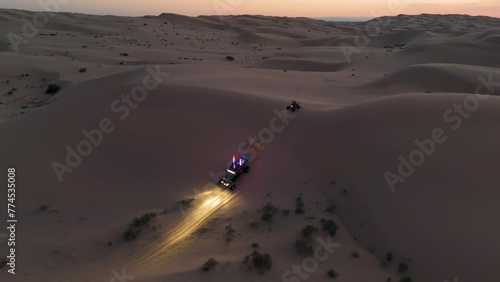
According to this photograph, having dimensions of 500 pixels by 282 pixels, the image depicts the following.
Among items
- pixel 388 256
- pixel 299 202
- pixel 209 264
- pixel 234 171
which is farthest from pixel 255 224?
pixel 388 256

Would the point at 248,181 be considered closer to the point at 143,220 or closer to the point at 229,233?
the point at 229,233

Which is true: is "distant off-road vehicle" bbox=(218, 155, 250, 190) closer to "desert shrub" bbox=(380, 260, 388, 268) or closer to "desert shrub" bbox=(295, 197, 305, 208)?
"desert shrub" bbox=(295, 197, 305, 208)

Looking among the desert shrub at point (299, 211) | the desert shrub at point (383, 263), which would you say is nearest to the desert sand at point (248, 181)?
the desert shrub at point (383, 263)

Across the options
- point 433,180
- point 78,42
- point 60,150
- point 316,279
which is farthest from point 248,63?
point 316,279

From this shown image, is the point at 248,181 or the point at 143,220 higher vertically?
the point at 248,181

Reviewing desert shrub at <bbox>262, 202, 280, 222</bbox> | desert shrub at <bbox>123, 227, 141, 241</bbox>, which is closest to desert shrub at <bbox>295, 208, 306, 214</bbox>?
desert shrub at <bbox>262, 202, 280, 222</bbox>

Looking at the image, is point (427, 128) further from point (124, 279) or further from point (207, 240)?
point (124, 279)

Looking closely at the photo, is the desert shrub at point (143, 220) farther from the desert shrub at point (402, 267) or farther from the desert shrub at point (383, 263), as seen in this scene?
the desert shrub at point (402, 267)
